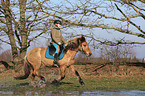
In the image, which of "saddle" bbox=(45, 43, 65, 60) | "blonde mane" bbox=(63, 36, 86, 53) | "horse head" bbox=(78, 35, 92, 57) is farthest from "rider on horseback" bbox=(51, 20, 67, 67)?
"horse head" bbox=(78, 35, 92, 57)

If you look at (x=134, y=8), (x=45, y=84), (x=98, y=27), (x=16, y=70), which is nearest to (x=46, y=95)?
(x=45, y=84)

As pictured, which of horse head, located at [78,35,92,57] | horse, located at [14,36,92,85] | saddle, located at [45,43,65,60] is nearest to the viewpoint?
horse head, located at [78,35,92,57]

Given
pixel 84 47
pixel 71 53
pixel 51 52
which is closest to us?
pixel 84 47

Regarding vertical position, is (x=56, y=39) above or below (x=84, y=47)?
above

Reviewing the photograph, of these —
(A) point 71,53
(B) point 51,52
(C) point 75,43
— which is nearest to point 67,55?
(A) point 71,53

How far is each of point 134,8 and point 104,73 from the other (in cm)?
482

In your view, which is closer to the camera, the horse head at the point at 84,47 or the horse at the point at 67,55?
the horse head at the point at 84,47

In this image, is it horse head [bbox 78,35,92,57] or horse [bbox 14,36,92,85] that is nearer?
horse head [bbox 78,35,92,57]

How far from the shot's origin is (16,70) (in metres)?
18.8

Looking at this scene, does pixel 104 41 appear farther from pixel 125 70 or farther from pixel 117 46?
pixel 125 70

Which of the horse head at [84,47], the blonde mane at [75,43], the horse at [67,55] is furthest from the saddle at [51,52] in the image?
the horse head at [84,47]

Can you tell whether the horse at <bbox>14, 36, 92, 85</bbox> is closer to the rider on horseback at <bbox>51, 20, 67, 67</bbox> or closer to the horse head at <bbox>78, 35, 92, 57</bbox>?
the horse head at <bbox>78, 35, 92, 57</bbox>

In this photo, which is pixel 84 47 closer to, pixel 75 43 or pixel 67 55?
pixel 75 43

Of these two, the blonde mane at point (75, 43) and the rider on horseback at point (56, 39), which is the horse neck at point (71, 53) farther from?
the rider on horseback at point (56, 39)
